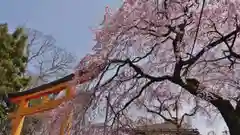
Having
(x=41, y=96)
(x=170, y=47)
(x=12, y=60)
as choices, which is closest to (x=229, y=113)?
(x=170, y=47)

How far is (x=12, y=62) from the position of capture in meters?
10.4

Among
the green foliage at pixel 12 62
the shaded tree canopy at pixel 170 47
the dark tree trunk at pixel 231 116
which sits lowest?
the dark tree trunk at pixel 231 116

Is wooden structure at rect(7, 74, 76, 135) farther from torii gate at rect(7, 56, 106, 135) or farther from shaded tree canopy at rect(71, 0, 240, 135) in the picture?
shaded tree canopy at rect(71, 0, 240, 135)

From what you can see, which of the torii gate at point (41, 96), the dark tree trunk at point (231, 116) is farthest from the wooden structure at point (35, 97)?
the dark tree trunk at point (231, 116)

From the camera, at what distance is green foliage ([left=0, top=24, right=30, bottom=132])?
9997 millimetres

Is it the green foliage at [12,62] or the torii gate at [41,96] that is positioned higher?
the green foliage at [12,62]

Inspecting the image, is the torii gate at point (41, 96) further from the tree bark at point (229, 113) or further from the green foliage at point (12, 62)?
the green foliage at point (12, 62)

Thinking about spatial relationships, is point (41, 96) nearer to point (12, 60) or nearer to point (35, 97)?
point (35, 97)

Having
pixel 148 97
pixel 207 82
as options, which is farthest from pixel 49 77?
pixel 207 82

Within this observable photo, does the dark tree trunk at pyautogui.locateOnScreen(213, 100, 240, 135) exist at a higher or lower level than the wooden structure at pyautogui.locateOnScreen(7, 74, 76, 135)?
lower

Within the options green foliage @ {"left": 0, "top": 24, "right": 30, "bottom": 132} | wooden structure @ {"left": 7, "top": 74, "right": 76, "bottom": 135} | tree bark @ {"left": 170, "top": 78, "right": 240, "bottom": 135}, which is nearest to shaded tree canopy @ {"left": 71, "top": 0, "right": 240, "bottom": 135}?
tree bark @ {"left": 170, "top": 78, "right": 240, "bottom": 135}

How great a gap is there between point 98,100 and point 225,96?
55.2 inches

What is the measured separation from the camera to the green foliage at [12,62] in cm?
1000

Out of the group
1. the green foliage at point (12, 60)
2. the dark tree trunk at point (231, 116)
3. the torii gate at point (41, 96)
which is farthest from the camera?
the green foliage at point (12, 60)
